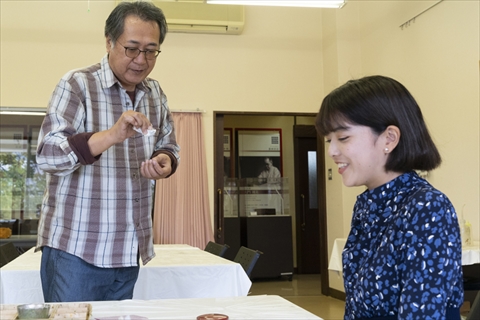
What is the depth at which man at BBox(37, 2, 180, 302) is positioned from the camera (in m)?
1.61

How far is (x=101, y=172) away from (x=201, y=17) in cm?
482

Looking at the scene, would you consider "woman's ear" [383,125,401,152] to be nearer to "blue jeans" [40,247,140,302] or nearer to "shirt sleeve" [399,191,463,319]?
"shirt sleeve" [399,191,463,319]

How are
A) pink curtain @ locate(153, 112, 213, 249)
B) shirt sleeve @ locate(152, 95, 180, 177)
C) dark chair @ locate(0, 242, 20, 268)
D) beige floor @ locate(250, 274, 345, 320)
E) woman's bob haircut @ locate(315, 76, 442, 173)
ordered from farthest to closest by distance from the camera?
pink curtain @ locate(153, 112, 213, 249) → beige floor @ locate(250, 274, 345, 320) → dark chair @ locate(0, 242, 20, 268) → shirt sleeve @ locate(152, 95, 180, 177) → woman's bob haircut @ locate(315, 76, 442, 173)

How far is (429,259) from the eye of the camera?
1069 mm

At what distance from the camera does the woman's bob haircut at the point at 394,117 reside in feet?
4.06

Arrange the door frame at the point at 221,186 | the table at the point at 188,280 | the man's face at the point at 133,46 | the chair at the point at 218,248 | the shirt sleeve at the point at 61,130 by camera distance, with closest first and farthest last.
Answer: the shirt sleeve at the point at 61,130
the man's face at the point at 133,46
the table at the point at 188,280
the chair at the point at 218,248
the door frame at the point at 221,186

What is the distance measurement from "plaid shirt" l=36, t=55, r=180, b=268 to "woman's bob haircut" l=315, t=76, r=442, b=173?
0.79m

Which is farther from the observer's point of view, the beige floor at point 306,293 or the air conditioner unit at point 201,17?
the air conditioner unit at point 201,17

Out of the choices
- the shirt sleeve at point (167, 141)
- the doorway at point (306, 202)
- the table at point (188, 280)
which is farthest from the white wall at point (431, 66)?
the shirt sleeve at point (167, 141)

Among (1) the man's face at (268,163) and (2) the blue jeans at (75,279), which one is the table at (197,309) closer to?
(2) the blue jeans at (75,279)

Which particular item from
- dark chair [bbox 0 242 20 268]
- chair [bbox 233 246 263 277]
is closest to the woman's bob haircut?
chair [bbox 233 246 263 277]

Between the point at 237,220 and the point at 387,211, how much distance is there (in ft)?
22.5

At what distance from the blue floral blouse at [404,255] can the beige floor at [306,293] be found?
3.89 metres

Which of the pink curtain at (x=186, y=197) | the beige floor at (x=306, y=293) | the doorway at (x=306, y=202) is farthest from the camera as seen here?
the doorway at (x=306, y=202)
